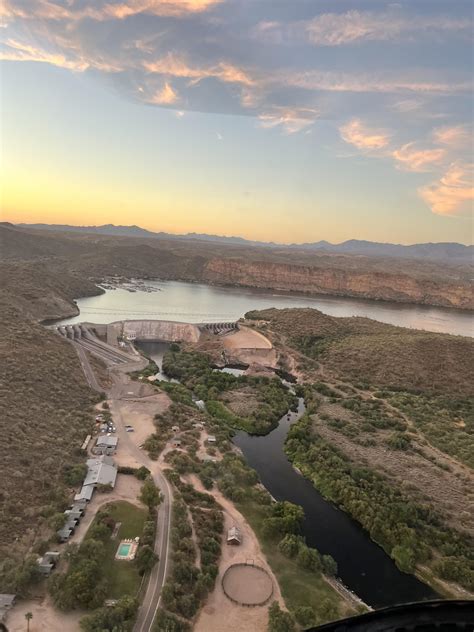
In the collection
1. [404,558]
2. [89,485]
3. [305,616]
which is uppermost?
[89,485]

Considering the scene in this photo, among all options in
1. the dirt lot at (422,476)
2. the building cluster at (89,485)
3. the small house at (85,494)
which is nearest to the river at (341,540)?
the dirt lot at (422,476)

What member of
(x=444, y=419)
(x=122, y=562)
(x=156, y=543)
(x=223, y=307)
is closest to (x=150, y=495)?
(x=156, y=543)

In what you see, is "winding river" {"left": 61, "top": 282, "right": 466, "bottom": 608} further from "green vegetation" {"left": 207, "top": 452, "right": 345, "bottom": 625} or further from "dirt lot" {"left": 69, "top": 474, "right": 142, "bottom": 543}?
"dirt lot" {"left": 69, "top": 474, "right": 142, "bottom": 543}

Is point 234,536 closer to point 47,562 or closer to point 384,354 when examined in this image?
point 47,562

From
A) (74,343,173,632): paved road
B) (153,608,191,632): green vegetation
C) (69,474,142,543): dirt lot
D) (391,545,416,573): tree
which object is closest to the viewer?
(153,608,191,632): green vegetation

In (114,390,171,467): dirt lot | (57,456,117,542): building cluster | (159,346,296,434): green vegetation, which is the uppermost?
(57,456,117,542): building cluster

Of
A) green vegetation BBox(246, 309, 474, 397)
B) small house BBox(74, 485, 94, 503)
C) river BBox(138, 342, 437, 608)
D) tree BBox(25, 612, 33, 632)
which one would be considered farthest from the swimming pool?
green vegetation BBox(246, 309, 474, 397)
